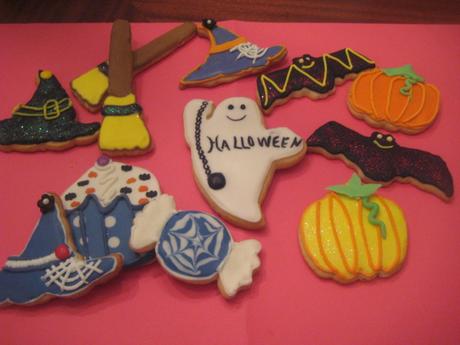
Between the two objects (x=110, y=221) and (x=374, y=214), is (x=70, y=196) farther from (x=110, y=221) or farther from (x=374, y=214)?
(x=374, y=214)

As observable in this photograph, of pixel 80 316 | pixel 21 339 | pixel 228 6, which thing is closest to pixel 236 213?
pixel 80 316

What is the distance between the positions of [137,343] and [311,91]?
1.06m

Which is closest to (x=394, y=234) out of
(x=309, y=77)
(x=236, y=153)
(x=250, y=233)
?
(x=250, y=233)

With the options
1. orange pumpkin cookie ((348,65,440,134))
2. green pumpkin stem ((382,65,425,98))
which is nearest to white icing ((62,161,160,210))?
orange pumpkin cookie ((348,65,440,134))

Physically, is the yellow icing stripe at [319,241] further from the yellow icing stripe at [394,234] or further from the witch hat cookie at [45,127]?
the witch hat cookie at [45,127]

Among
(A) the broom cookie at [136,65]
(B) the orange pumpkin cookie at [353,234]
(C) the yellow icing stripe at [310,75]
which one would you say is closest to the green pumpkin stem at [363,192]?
(B) the orange pumpkin cookie at [353,234]

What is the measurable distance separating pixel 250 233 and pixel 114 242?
404 millimetres

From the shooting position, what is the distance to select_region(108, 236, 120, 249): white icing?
128 centimetres

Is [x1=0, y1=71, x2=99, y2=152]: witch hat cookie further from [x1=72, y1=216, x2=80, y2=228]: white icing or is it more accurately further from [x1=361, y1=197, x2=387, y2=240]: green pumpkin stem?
Result: [x1=361, y1=197, x2=387, y2=240]: green pumpkin stem

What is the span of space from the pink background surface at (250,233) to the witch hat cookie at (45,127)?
41 mm

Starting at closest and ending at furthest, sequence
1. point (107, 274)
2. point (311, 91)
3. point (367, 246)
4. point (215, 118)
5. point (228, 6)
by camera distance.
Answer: point (107, 274), point (367, 246), point (215, 118), point (311, 91), point (228, 6)

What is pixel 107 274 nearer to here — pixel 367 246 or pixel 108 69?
pixel 367 246

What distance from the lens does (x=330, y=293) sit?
128 centimetres

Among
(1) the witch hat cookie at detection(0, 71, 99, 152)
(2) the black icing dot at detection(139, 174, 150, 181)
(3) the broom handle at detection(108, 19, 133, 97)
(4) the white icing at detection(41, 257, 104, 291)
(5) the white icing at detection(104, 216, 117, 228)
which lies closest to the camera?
(4) the white icing at detection(41, 257, 104, 291)
